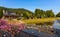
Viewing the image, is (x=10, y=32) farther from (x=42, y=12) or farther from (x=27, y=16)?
(x=42, y=12)

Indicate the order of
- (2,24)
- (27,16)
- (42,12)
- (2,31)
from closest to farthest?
(2,31)
(2,24)
(27,16)
(42,12)

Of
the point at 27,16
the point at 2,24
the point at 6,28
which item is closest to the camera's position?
the point at 6,28

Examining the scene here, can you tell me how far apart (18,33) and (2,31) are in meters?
1.02

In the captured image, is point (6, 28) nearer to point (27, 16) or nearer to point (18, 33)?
point (18, 33)

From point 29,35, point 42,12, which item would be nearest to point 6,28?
point 29,35

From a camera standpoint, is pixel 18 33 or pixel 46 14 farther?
pixel 46 14

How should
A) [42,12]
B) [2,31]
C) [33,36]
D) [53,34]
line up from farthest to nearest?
1. [42,12]
2. [2,31]
3. [53,34]
4. [33,36]

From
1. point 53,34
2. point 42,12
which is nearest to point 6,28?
point 53,34

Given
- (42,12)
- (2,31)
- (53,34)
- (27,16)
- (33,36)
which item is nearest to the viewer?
(33,36)

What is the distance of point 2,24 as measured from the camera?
8.94 metres

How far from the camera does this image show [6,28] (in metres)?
8.37

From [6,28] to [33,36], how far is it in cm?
233

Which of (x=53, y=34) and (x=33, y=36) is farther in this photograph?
(x=53, y=34)

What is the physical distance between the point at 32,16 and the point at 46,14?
96.0 inches
